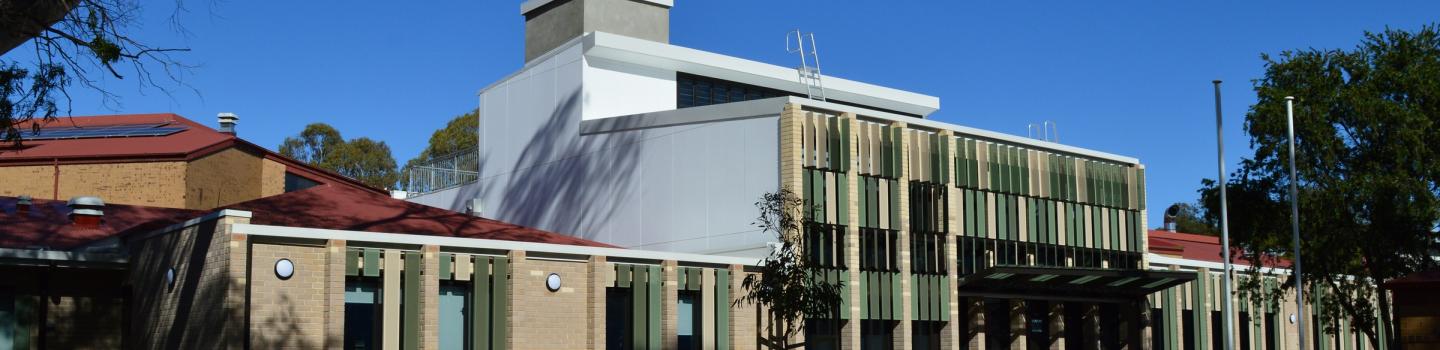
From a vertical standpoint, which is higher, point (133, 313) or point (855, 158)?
point (855, 158)

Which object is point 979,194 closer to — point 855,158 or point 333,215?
point 855,158

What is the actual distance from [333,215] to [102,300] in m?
4.67

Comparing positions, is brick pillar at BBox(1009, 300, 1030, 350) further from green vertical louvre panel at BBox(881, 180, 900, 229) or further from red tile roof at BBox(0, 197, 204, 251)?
red tile roof at BBox(0, 197, 204, 251)

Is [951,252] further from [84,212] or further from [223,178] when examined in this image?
[223,178]

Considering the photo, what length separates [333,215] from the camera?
31.2 meters

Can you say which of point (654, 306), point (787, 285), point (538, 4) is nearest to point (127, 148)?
point (538, 4)

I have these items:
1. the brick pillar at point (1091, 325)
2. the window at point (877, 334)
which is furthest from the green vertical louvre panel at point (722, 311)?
the brick pillar at point (1091, 325)

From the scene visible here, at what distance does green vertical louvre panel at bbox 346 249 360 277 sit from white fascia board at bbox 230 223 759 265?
8.1 inches

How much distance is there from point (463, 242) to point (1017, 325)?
57.3 ft

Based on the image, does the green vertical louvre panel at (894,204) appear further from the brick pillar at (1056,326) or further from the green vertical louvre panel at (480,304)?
the green vertical louvre panel at (480,304)

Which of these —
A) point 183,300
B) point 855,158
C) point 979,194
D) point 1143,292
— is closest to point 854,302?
point 855,158

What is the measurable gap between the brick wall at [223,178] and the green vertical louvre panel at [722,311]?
2096 cm

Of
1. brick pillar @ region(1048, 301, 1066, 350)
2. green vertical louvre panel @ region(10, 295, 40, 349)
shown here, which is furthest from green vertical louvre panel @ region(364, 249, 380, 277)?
brick pillar @ region(1048, 301, 1066, 350)

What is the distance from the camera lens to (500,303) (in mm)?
28000
